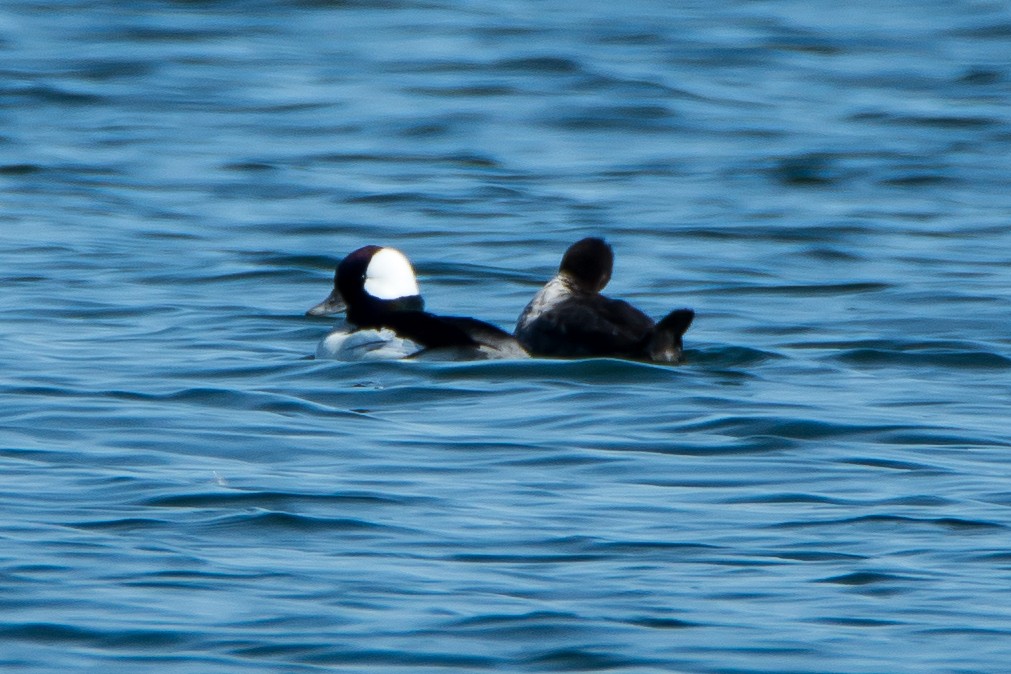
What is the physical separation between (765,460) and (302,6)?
56.7 feet

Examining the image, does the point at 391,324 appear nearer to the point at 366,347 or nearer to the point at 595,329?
the point at 366,347

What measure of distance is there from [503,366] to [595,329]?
1.38 ft

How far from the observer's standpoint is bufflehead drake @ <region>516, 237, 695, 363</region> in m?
9.28

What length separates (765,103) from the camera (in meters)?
19.4

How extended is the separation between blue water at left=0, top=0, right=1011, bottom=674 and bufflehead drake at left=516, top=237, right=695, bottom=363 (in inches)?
4.8

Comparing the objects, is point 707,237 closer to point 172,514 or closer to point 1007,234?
point 1007,234

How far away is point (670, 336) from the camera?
30.3 ft

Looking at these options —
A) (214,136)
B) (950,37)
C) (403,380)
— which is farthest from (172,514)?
(950,37)

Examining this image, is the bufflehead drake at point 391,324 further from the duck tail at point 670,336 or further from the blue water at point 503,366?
the duck tail at point 670,336

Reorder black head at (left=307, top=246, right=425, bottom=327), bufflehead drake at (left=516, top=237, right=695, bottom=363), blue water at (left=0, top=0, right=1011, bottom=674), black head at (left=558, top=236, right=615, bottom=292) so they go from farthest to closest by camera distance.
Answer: black head at (left=307, top=246, right=425, bottom=327)
black head at (left=558, top=236, right=615, bottom=292)
bufflehead drake at (left=516, top=237, right=695, bottom=363)
blue water at (left=0, top=0, right=1011, bottom=674)

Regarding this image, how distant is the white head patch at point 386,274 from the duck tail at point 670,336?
5.74ft

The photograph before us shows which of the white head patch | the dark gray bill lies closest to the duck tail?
the white head patch

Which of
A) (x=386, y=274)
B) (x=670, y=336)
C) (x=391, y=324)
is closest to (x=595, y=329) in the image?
(x=670, y=336)

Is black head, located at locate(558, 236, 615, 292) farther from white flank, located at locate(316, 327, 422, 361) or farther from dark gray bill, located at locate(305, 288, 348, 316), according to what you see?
dark gray bill, located at locate(305, 288, 348, 316)
